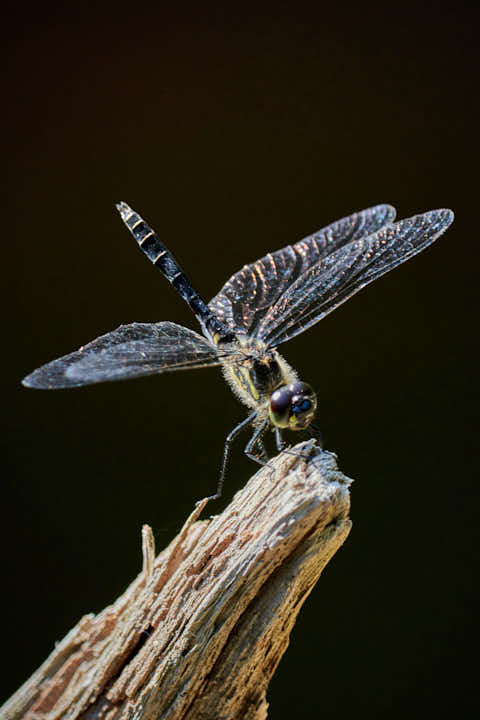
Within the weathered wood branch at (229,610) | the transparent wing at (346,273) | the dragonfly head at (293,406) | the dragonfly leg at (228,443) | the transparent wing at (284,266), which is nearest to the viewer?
the weathered wood branch at (229,610)

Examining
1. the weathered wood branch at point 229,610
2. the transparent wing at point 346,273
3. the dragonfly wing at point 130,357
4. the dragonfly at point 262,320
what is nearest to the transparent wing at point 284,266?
the dragonfly at point 262,320

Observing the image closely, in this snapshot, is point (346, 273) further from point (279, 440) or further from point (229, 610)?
point (229, 610)

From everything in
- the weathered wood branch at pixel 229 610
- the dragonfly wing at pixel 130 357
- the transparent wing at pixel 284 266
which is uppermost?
the dragonfly wing at pixel 130 357

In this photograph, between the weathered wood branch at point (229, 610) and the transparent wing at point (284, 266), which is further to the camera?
the transparent wing at point (284, 266)

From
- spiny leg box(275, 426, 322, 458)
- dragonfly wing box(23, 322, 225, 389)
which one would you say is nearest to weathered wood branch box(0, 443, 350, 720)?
spiny leg box(275, 426, 322, 458)

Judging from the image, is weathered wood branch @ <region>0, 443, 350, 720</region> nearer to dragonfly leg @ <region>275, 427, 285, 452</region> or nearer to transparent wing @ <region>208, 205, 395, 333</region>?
dragonfly leg @ <region>275, 427, 285, 452</region>

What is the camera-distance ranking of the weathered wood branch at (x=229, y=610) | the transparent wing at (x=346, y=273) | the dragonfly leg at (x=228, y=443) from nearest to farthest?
the weathered wood branch at (x=229, y=610) < the dragonfly leg at (x=228, y=443) < the transparent wing at (x=346, y=273)

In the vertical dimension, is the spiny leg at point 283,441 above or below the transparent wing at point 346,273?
below

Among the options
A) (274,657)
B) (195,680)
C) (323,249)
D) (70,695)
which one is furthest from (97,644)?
(323,249)

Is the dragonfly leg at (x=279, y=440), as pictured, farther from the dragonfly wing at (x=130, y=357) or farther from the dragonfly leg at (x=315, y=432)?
the dragonfly wing at (x=130, y=357)
